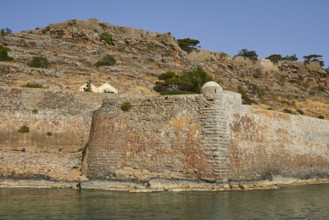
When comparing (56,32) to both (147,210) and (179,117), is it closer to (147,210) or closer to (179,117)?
(179,117)

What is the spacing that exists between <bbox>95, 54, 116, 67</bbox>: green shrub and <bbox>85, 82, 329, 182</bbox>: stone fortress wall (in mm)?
27288

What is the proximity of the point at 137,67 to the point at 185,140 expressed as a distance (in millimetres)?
33328

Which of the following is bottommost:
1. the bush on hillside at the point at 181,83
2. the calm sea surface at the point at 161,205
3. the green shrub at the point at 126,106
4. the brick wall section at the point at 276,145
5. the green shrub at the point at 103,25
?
the calm sea surface at the point at 161,205

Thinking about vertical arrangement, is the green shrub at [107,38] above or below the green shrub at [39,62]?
above

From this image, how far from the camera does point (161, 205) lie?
50.2 ft

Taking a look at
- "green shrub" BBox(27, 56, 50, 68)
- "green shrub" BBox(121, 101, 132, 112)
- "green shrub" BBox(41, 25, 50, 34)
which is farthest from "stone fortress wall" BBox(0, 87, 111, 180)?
"green shrub" BBox(41, 25, 50, 34)

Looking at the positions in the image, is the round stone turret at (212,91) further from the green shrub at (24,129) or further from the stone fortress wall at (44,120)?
the green shrub at (24,129)

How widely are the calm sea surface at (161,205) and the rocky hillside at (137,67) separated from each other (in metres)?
22.0

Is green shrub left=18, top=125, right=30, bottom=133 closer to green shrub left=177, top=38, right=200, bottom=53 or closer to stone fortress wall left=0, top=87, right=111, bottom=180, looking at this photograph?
stone fortress wall left=0, top=87, right=111, bottom=180

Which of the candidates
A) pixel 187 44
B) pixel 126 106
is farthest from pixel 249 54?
pixel 126 106

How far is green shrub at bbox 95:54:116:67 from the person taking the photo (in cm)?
4989

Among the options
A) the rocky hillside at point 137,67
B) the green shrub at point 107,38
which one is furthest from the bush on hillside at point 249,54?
the green shrub at point 107,38

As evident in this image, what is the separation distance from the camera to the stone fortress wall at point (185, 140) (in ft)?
64.3

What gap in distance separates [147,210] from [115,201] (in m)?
2.50
